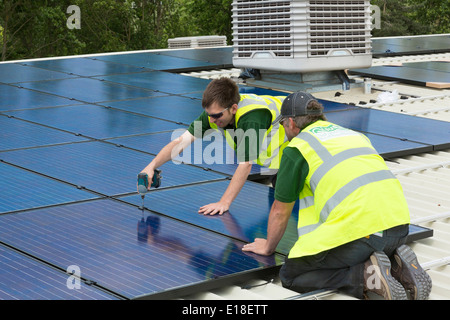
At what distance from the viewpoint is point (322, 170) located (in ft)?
17.2

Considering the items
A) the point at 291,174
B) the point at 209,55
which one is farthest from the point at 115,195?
the point at 209,55

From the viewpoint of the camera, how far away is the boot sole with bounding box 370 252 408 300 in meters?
5.12

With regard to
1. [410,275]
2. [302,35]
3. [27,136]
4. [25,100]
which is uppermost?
[302,35]

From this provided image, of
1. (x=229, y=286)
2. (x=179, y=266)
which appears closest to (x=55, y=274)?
(x=179, y=266)

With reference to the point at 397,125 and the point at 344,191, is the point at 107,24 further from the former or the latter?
the point at 344,191

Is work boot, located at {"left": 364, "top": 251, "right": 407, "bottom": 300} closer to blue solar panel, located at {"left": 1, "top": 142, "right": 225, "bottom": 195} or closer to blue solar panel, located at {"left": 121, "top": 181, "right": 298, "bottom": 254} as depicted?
blue solar panel, located at {"left": 121, "top": 181, "right": 298, "bottom": 254}

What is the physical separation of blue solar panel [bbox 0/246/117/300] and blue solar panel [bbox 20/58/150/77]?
955cm

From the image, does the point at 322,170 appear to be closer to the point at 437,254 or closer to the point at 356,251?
the point at 356,251

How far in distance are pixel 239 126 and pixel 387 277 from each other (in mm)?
1946

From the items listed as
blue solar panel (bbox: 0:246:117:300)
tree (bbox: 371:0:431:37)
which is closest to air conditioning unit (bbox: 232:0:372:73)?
blue solar panel (bbox: 0:246:117:300)

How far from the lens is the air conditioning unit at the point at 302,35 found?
12.9 m

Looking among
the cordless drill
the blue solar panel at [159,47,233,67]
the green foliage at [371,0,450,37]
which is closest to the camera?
the cordless drill

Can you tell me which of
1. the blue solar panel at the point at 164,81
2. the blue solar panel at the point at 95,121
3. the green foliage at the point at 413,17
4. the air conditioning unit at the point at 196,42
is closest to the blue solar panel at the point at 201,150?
the blue solar panel at the point at 95,121

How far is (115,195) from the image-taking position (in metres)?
7.44
